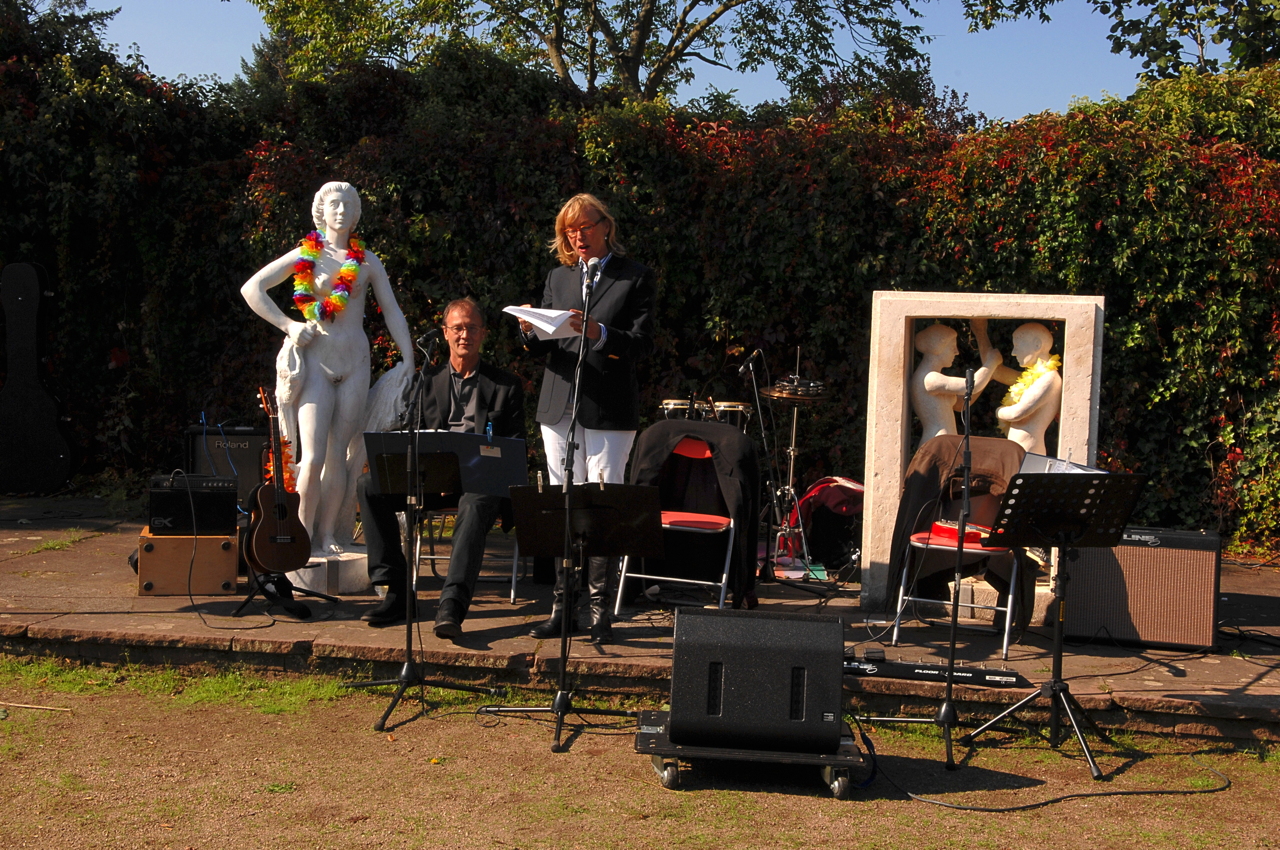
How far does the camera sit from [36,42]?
9.02 meters

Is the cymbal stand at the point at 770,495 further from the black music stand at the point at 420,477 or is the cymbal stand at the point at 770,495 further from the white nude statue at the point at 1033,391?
the black music stand at the point at 420,477

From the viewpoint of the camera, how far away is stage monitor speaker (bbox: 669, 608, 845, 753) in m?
3.60

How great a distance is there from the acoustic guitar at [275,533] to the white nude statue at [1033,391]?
3.63m

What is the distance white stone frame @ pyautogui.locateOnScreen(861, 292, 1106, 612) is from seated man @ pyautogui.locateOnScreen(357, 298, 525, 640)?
187cm

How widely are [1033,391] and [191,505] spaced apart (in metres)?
4.34

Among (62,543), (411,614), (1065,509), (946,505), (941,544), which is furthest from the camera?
(62,543)

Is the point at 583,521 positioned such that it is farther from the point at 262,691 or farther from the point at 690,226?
the point at 690,226

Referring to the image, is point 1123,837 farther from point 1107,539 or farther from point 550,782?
point 550,782

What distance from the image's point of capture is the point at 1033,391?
5.71 m

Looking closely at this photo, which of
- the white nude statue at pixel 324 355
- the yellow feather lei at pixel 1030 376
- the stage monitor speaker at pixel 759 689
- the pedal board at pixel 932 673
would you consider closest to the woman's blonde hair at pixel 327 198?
the white nude statue at pixel 324 355

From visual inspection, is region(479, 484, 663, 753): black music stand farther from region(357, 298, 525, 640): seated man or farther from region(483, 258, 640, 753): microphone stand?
region(357, 298, 525, 640): seated man

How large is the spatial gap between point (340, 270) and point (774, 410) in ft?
11.3

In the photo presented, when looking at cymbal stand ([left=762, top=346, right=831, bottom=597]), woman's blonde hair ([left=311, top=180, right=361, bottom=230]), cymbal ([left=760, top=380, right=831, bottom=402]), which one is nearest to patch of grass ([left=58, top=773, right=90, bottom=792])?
woman's blonde hair ([left=311, top=180, right=361, bottom=230])

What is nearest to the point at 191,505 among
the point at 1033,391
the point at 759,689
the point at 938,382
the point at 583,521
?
the point at 583,521
